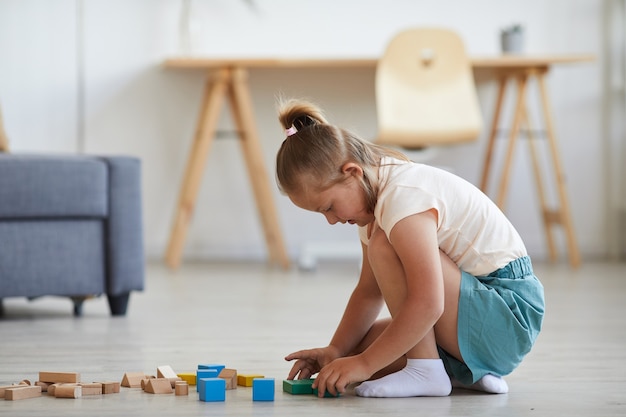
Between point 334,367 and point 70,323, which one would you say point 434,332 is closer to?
point 334,367

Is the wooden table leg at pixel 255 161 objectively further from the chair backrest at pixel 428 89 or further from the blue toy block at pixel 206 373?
the blue toy block at pixel 206 373

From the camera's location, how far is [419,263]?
1305mm

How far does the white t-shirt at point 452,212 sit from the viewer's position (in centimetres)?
134

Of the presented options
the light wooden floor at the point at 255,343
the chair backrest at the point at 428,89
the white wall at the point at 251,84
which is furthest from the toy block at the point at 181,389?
the white wall at the point at 251,84

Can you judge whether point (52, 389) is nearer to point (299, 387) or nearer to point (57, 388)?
point (57, 388)

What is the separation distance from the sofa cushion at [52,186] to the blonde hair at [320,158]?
105 centimetres

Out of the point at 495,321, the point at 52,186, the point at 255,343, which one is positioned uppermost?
the point at 52,186

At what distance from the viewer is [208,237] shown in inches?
160

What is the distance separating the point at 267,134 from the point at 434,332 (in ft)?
8.93

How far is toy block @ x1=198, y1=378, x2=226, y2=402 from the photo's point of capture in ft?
4.36

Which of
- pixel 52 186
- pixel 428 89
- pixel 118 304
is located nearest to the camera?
pixel 52 186

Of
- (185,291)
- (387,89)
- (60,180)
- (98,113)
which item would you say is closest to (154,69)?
(98,113)

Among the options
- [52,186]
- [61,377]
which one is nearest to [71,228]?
[52,186]

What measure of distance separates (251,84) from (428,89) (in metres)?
0.90
